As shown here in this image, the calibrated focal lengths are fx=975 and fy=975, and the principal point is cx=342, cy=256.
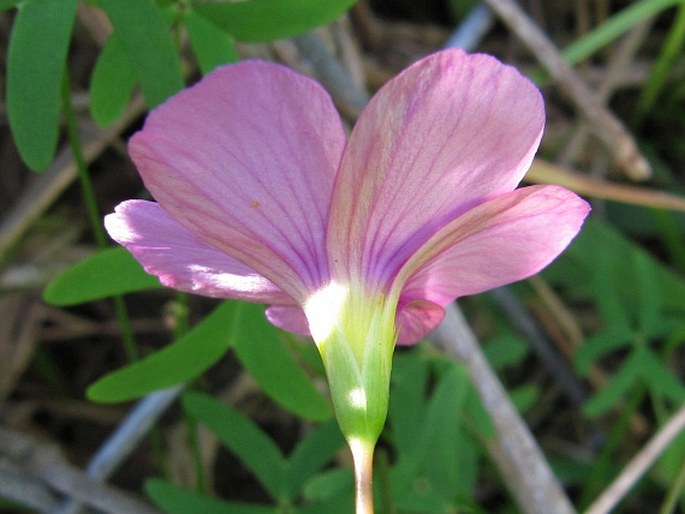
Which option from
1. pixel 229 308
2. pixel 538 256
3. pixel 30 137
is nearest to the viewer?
pixel 538 256

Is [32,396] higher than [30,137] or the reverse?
the reverse

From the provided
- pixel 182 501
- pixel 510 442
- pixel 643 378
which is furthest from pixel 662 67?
pixel 182 501

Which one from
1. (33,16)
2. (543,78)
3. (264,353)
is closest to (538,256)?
(264,353)

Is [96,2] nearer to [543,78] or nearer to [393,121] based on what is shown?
[393,121]

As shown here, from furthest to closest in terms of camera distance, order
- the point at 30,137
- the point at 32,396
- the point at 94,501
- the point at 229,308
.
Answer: the point at 32,396, the point at 94,501, the point at 229,308, the point at 30,137

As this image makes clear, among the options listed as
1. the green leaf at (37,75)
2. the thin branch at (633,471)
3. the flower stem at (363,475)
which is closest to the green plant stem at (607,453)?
the thin branch at (633,471)

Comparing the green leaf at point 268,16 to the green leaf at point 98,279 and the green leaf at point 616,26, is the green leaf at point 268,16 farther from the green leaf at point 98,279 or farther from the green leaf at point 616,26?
the green leaf at point 616,26

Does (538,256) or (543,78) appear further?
(543,78)

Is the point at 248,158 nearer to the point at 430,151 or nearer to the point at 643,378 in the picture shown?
the point at 430,151
